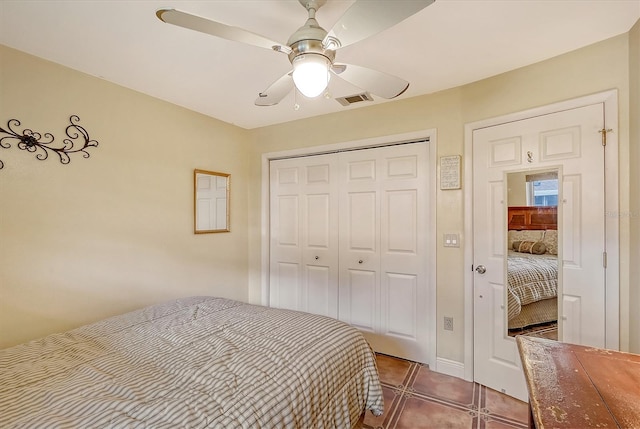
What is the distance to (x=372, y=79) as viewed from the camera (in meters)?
1.47

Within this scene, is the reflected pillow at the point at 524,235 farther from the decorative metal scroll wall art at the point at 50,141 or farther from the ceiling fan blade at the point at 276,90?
the decorative metal scroll wall art at the point at 50,141

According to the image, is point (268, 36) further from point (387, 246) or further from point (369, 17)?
point (387, 246)

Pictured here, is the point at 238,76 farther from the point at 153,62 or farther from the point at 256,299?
the point at 256,299

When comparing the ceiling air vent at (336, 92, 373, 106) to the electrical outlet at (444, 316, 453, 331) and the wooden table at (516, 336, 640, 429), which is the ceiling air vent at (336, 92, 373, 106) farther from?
the wooden table at (516, 336, 640, 429)

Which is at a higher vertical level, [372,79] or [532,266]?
[372,79]

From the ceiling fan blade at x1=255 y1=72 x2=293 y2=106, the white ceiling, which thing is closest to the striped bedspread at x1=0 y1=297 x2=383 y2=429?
the ceiling fan blade at x1=255 y1=72 x2=293 y2=106

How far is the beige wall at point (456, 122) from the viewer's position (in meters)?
1.69

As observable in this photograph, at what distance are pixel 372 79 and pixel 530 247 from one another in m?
1.59

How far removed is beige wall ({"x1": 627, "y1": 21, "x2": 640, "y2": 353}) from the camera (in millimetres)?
1565

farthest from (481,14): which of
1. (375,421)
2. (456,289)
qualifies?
(375,421)

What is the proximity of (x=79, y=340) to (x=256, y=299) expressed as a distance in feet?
6.57

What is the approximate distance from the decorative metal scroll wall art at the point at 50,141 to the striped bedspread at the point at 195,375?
3.85 ft

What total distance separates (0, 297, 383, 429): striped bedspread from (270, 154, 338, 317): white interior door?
4.15ft

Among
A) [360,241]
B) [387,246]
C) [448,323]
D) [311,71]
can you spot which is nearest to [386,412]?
[448,323]
